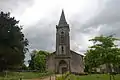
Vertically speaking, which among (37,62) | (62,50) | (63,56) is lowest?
(63,56)

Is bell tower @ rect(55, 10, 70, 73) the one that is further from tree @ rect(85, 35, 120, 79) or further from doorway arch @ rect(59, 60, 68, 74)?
tree @ rect(85, 35, 120, 79)

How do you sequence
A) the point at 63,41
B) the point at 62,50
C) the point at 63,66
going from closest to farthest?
the point at 63,66 < the point at 62,50 < the point at 63,41

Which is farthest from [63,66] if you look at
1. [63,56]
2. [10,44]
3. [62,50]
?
[10,44]

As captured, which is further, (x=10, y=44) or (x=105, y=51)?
(x=10, y=44)

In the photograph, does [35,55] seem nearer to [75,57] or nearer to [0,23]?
[75,57]

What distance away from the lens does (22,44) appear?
44.9 metres

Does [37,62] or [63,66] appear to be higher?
[37,62]

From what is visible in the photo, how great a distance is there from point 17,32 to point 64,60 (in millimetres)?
24894

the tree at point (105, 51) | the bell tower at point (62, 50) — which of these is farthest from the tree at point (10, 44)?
the bell tower at point (62, 50)

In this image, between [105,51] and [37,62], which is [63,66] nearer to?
[37,62]

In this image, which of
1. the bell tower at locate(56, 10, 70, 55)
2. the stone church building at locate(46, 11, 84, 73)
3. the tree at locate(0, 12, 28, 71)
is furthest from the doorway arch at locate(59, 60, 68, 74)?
the tree at locate(0, 12, 28, 71)

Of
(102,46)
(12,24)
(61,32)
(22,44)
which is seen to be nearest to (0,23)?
(12,24)

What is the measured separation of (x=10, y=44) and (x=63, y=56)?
26.0 metres

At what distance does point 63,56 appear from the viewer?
66.2 metres
